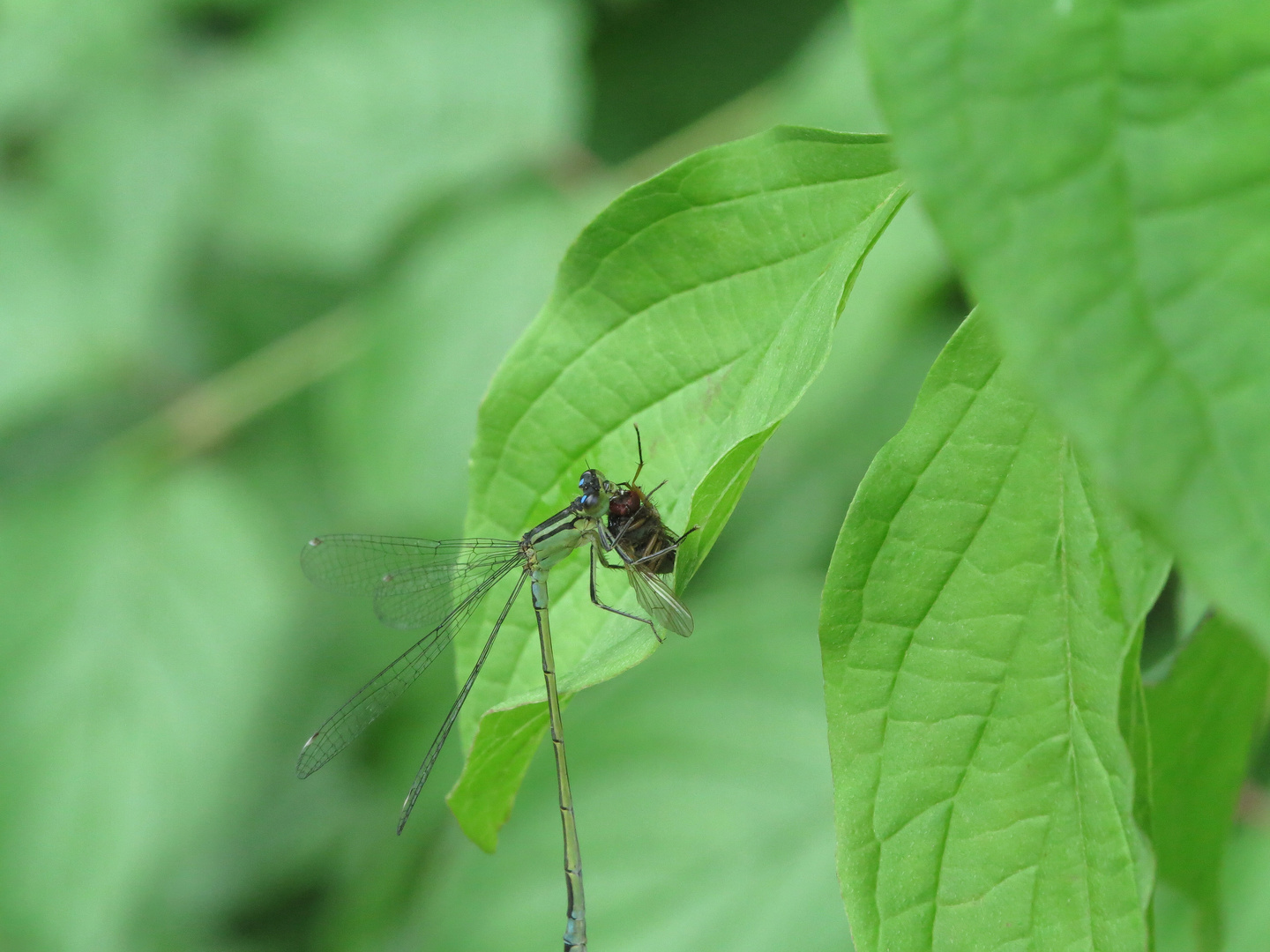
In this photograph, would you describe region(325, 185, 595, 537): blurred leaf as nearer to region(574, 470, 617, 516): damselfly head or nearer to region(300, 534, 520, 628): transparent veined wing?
region(300, 534, 520, 628): transparent veined wing

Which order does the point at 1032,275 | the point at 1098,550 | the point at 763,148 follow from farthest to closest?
the point at 763,148, the point at 1098,550, the point at 1032,275

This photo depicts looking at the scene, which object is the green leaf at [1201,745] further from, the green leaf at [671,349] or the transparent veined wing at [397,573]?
the transparent veined wing at [397,573]

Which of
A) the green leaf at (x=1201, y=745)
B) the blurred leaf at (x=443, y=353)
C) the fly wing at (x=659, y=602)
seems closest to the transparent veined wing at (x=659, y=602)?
the fly wing at (x=659, y=602)

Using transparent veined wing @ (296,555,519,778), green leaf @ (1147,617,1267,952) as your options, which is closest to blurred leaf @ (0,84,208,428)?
transparent veined wing @ (296,555,519,778)

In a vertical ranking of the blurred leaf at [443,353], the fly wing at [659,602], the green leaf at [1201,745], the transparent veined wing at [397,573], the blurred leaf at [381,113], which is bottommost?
the green leaf at [1201,745]

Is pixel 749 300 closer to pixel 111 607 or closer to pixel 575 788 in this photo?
pixel 575 788

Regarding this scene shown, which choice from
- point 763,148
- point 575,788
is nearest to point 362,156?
point 575,788
